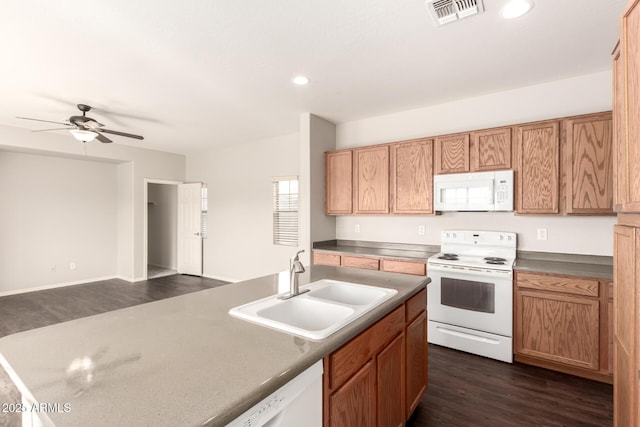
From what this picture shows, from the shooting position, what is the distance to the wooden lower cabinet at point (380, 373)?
48.4 inches

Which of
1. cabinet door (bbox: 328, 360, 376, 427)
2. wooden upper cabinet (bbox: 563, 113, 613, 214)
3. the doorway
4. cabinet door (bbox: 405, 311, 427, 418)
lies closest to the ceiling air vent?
wooden upper cabinet (bbox: 563, 113, 613, 214)

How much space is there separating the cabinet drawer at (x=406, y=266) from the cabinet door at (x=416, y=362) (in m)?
1.19

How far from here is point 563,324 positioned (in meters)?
2.57

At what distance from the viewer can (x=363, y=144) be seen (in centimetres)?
434

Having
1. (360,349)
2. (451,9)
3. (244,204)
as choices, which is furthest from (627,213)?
(244,204)

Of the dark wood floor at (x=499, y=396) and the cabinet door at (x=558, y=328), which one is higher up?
the cabinet door at (x=558, y=328)

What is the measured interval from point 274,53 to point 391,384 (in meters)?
2.52

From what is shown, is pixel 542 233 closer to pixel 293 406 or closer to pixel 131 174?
pixel 293 406

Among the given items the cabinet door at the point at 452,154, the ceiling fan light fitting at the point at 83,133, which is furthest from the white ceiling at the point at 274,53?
the cabinet door at the point at 452,154

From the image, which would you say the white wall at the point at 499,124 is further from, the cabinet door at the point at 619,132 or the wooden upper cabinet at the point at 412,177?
the cabinet door at the point at 619,132

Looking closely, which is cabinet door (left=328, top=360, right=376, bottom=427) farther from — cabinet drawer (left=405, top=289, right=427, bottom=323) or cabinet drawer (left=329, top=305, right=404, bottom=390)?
cabinet drawer (left=405, top=289, right=427, bottom=323)

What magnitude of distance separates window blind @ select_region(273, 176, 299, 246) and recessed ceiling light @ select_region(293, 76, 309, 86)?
2040 mm

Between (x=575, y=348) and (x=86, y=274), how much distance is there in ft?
24.7

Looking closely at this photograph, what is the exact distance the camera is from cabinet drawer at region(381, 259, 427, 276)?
328cm
